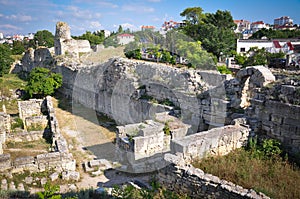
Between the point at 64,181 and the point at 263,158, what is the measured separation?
5891 millimetres

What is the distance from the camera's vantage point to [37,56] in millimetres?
31078

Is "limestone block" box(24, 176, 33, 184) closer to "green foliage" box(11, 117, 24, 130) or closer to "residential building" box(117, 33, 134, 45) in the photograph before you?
"green foliage" box(11, 117, 24, 130)

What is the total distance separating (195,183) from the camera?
542 cm

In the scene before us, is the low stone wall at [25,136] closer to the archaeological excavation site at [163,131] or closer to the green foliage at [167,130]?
the archaeological excavation site at [163,131]

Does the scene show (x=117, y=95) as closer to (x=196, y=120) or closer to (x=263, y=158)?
(x=196, y=120)

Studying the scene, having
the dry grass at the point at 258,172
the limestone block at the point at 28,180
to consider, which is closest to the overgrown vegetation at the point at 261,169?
the dry grass at the point at 258,172

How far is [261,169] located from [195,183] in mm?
1825

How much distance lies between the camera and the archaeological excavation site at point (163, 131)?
6.56 metres

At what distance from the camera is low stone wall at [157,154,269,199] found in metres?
4.89

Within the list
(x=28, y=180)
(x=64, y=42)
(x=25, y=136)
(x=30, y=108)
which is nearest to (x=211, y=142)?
(x=28, y=180)

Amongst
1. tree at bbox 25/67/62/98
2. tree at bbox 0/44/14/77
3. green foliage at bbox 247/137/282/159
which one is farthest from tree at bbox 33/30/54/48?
green foliage at bbox 247/137/282/159

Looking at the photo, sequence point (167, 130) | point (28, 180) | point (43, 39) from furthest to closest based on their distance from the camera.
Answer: point (43, 39) → point (167, 130) → point (28, 180)

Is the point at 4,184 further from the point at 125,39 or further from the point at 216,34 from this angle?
the point at 216,34

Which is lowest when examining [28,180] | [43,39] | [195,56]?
[28,180]
